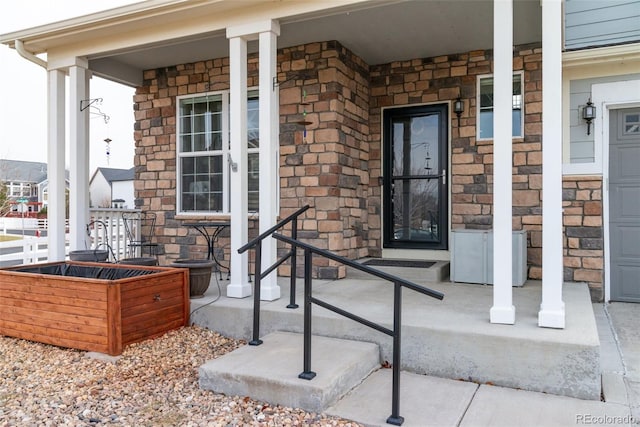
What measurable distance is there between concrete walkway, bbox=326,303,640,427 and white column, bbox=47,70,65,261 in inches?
149

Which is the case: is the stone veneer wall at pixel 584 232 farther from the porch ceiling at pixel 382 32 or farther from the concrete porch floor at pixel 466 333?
the porch ceiling at pixel 382 32

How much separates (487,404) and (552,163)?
4.96ft

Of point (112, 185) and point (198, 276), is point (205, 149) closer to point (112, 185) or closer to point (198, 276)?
point (198, 276)

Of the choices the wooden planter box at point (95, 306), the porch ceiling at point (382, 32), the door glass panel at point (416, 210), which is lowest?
the wooden planter box at point (95, 306)

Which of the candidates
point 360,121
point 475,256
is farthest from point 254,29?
point 475,256

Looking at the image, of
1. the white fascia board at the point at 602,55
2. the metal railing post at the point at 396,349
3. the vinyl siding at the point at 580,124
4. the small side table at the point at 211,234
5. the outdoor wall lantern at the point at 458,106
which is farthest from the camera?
the small side table at the point at 211,234

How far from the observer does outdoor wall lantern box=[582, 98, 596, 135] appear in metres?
4.64

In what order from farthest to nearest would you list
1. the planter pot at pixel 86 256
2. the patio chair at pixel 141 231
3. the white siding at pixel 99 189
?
the white siding at pixel 99 189 → the patio chair at pixel 141 231 → the planter pot at pixel 86 256

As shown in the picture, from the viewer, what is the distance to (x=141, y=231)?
609cm

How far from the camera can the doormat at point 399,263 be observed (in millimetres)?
4996

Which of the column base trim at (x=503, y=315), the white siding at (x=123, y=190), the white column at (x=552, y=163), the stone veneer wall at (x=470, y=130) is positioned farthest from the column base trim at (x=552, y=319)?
the white siding at (x=123, y=190)

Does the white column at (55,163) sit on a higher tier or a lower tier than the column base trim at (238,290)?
higher

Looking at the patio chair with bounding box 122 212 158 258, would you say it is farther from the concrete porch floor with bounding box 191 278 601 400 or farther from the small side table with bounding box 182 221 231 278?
the concrete porch floor with bounding box 191 278 601 400

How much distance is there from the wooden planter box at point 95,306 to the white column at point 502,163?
244cm
